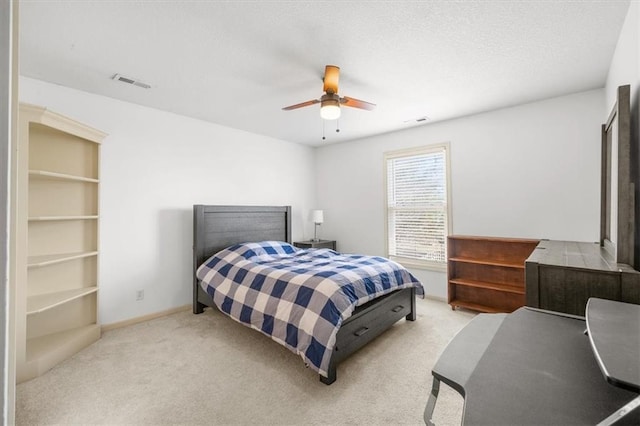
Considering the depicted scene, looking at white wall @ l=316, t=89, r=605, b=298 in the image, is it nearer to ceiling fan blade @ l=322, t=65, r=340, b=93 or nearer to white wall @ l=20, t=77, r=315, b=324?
ceiling fan blade @ l=322, t=65, r=340, b=93

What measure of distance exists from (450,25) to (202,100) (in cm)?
251

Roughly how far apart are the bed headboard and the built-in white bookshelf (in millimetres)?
1019

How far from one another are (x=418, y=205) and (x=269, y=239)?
7.42 feet

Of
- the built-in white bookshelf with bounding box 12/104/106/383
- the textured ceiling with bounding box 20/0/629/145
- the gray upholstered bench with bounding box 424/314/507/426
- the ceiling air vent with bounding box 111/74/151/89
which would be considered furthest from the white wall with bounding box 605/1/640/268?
the built-in white bookshelf with bounding box 12/104/106/383

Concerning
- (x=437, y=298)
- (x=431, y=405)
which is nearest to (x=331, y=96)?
(x=431, y=405)

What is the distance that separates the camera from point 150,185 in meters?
3.41

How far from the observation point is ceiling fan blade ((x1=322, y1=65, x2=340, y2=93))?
235cm

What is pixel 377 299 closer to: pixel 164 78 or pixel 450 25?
pixel 450 25

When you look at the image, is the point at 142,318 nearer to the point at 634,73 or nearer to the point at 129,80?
the point at 129,80

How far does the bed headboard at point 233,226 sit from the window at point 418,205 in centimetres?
169

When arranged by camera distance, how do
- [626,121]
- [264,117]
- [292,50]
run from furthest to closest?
[264,117] < [292,50] < [626,121]

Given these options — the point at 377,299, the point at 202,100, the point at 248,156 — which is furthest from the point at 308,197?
the point at 377,299

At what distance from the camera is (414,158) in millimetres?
4262

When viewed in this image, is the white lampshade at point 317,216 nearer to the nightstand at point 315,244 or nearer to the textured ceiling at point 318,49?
the nightstand at point 315,244
